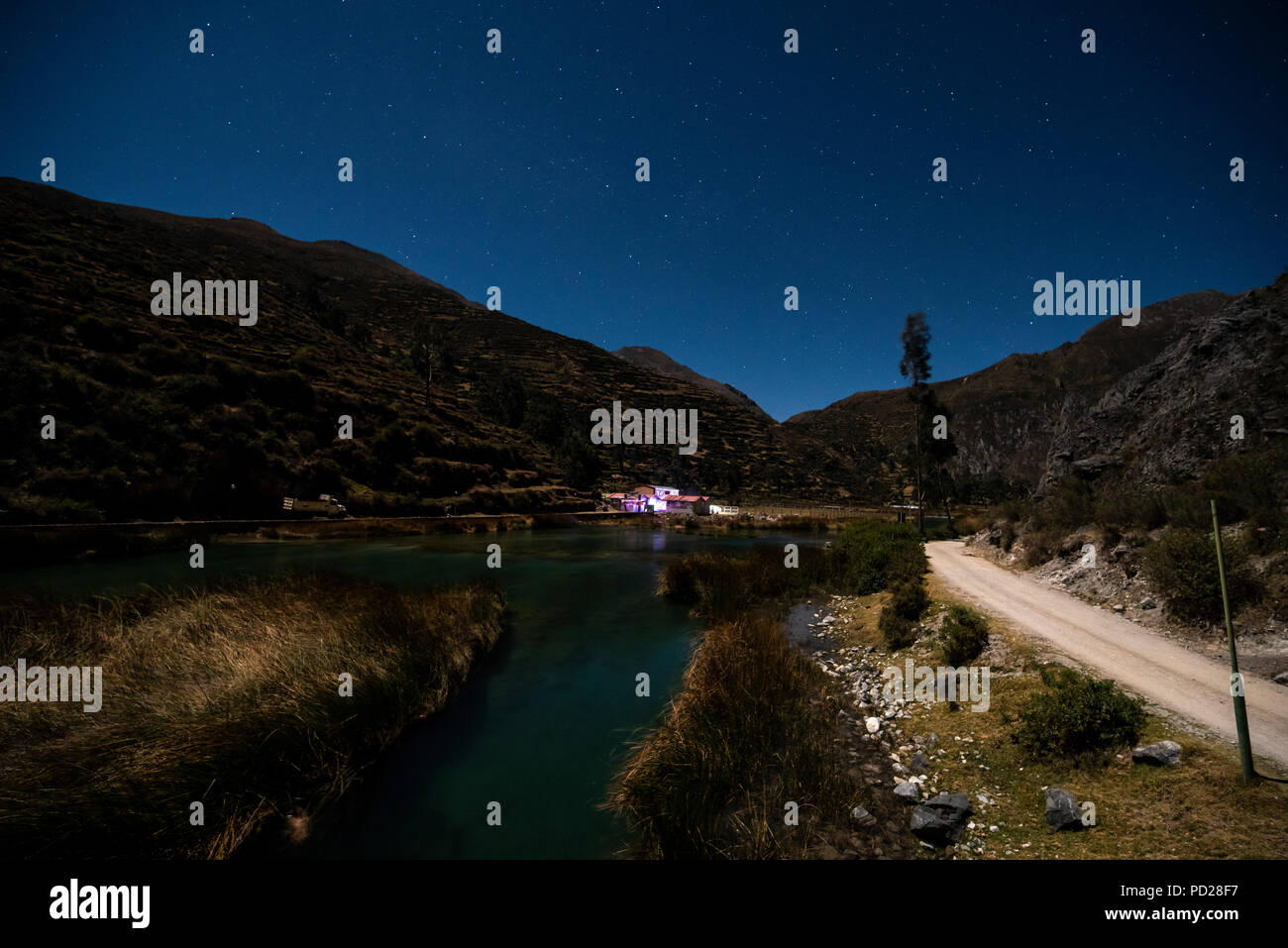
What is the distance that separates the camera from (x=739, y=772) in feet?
23.9

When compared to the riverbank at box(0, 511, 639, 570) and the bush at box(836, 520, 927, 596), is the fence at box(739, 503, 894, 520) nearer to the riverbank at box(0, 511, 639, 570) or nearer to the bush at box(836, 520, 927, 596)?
the riverbank at box(0, 511, 639, 570)

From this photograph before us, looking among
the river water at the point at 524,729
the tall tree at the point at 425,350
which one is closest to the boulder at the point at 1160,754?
the river water at the point at 524,729

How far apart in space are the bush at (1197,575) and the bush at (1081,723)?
15.5 ft

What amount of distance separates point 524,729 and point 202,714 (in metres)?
5.50

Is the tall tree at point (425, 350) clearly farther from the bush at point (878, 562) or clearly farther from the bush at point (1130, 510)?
the bush at point (1130, 510)

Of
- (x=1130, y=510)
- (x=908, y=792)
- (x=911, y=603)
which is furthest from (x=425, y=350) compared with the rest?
(x=908, y=792)

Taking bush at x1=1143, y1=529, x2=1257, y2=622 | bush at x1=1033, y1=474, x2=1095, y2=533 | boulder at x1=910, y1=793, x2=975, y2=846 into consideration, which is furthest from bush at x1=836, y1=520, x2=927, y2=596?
boulder at x1=910, y1=793, x2=975, y2=846

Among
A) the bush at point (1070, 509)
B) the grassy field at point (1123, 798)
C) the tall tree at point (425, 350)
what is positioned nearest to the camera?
the grassy field at point (1123, 798)

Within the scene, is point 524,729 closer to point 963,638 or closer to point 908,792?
point 908,792

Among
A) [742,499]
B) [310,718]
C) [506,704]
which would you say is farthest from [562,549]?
[742,499]

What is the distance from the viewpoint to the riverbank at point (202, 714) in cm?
522

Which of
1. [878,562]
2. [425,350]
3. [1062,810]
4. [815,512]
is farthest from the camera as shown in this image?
[425,350]

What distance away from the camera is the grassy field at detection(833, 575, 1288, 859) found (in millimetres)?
4234

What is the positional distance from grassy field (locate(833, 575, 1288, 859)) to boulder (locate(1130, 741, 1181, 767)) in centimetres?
8
